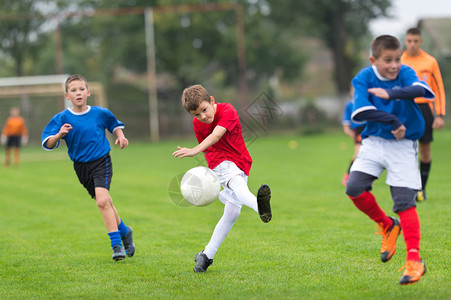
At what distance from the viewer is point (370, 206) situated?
4887mm

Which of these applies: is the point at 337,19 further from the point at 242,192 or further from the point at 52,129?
the point at 242,192

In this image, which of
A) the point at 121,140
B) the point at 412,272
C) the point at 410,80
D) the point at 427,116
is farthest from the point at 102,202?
the point at 427,116

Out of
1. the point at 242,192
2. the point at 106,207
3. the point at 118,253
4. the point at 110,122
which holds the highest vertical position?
the point at 110,122

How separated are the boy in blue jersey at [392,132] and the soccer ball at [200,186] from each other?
43.7 inches

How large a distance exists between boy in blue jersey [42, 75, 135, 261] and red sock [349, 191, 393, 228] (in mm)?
2381

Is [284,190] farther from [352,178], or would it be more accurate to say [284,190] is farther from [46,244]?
[352,178]

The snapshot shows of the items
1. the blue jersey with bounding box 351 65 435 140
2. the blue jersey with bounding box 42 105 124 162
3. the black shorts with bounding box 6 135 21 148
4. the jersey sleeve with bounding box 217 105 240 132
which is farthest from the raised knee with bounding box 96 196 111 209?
the black shorts with bounding box 6 135 21 148

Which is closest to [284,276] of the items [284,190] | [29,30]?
[284,190]

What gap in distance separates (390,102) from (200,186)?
1674 millimetres

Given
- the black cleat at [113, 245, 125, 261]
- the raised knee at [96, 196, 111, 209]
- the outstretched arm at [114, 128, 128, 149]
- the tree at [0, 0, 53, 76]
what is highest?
the tree at [0, 0, 53, 76]

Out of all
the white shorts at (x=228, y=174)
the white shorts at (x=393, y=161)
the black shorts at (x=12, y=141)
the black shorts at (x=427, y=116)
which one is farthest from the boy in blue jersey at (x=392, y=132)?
the black shorts at (x=12, y=141)

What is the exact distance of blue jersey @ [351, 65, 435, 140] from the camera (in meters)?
4.64

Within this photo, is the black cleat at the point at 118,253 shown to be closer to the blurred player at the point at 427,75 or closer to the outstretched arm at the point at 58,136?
the outstretched arm at the point at 58,136

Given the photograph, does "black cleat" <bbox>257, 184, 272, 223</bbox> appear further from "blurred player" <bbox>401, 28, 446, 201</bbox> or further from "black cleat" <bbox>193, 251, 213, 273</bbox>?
"blurred player" <bbox>401, 28, 446, 201</bbox>
